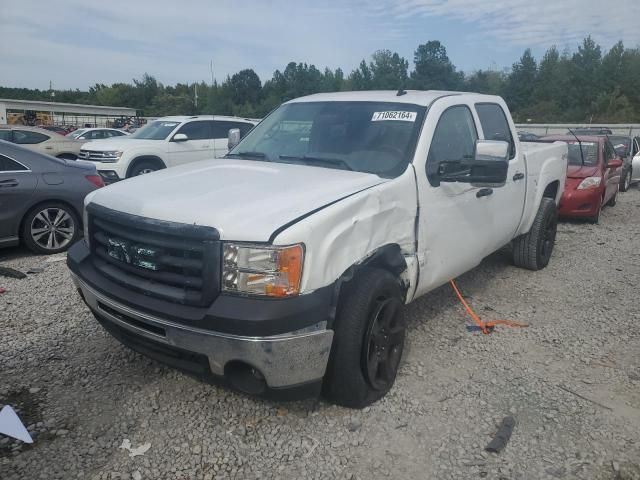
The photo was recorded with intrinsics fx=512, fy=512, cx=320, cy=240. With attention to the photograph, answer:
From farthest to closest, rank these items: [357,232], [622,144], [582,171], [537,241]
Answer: [622,144] → [582,171] → [537,241] → [357,232]

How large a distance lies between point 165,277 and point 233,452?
3.30 feet

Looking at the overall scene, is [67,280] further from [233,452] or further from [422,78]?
[422,78]

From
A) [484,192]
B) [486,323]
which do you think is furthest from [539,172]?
[486,323]

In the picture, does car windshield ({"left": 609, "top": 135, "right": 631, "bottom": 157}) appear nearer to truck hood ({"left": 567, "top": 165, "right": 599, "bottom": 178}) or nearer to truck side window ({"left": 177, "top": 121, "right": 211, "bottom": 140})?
truck hood ({"left": 567, "top": 165, "right": 599, "bottom": 178})

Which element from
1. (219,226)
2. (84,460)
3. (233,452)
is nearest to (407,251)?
(219,226)

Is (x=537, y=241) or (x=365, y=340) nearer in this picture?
(x=365, y=340)

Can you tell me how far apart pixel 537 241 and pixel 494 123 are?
1.71 metres

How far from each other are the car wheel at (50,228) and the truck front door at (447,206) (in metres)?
4.93

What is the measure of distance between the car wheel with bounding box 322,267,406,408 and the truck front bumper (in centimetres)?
16

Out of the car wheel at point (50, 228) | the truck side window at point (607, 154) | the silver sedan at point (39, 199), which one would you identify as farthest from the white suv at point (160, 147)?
the truck side window at point (607, 154)

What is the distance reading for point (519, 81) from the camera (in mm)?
71000

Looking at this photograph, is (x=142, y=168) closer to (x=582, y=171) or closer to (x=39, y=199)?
(x=39, y=199)

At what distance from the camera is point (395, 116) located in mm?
3781

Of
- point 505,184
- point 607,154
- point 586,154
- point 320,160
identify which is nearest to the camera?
point 320,160
